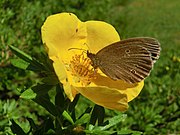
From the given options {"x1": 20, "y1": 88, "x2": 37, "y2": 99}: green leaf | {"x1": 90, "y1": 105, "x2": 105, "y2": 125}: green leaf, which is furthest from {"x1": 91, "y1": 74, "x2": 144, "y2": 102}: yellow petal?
{"x1": 20, "y1": 88, "x2": 37, "y2": 99}: green leaf

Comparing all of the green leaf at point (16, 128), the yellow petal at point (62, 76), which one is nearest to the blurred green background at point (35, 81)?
the green leaf at point (16, 128)

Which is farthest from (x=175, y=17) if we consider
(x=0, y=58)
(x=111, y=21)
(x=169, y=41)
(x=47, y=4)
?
(x=0, y=58)

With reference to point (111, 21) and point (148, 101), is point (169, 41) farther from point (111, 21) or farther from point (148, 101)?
point (148, 101)

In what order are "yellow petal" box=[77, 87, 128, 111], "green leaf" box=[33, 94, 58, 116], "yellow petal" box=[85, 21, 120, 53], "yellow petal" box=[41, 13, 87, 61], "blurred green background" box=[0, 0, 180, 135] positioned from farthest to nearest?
1. "blurred green background" box=[0, 0, 180, 135]
2. "yellow petal" box=[85, 21, 120, 53]
3. "green leaf" box=[33, 94, 58, 116]
4. "yellow petal" box=[41, 13, 87, 61]
5. "yellow petal" box=[77, 87, 128, 111]

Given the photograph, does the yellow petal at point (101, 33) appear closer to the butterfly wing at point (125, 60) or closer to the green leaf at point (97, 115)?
the butterfly wing at point (125, 60)

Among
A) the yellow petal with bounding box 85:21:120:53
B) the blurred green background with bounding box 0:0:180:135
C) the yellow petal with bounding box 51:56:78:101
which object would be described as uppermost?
the yellow petal with bounding box 85:21:120:53

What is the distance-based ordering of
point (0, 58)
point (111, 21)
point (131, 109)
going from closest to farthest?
point (0, 58)
point (131, 109)
point (111, 21)

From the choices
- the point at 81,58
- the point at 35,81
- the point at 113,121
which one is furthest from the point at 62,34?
the point at 35,81

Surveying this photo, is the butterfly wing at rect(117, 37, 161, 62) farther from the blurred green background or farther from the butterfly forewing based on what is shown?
the blurred green background
